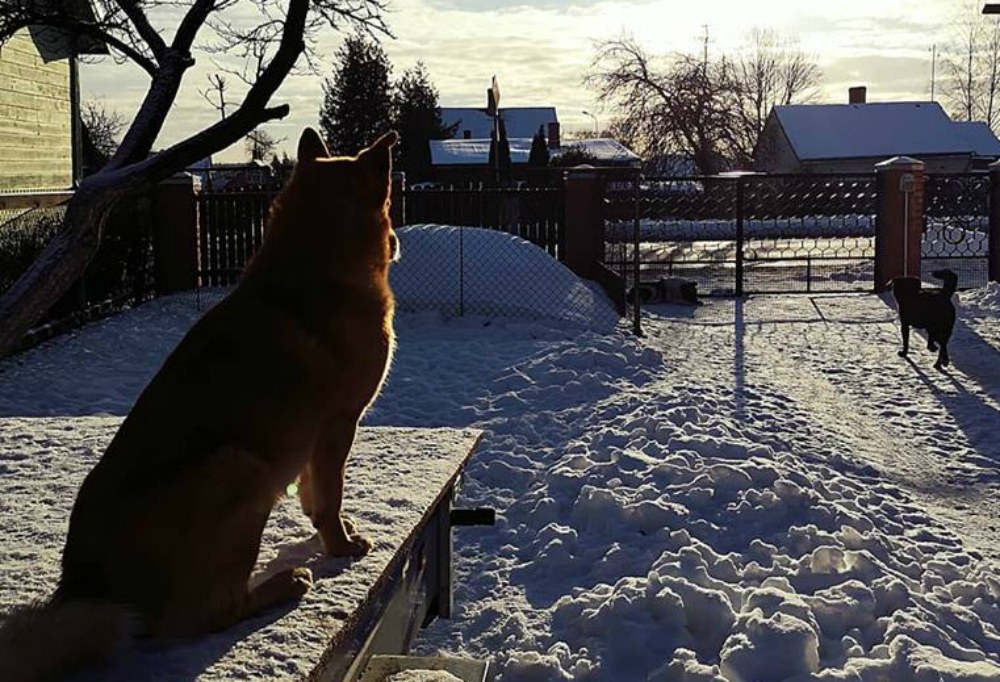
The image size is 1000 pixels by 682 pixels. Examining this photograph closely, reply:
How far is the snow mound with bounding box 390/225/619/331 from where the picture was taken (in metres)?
13.5

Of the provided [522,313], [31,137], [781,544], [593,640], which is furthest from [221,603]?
[31,137]

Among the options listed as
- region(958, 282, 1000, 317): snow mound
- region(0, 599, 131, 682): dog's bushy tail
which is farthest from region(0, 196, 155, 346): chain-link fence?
region(958, 282, 1000, 317): snow mound

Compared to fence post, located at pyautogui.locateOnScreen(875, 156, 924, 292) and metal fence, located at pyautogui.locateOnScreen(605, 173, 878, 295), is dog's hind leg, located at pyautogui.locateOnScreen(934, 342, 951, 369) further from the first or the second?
fence post, located at pyautogui.locateOnScreen(875, 156, 924, 292)

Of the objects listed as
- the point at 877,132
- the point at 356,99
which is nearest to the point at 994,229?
the point at 356,99

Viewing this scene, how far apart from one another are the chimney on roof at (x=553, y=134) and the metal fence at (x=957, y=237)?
106 feet

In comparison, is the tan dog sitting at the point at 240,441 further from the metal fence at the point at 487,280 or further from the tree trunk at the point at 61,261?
the metal fence at the point at 487,280

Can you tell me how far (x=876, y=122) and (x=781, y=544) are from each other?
5887 cm

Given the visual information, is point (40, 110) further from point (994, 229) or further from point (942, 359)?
point (994, 229)

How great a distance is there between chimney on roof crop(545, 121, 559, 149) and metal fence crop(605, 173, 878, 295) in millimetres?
23112

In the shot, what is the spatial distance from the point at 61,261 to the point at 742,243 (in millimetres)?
13768

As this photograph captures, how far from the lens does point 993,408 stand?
936 centimetres

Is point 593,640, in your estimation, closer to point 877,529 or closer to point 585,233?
point 877,529

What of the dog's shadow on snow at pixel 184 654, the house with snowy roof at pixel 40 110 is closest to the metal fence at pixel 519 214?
the house with snowy roof at pixel 40 110

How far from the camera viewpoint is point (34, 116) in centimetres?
1758
